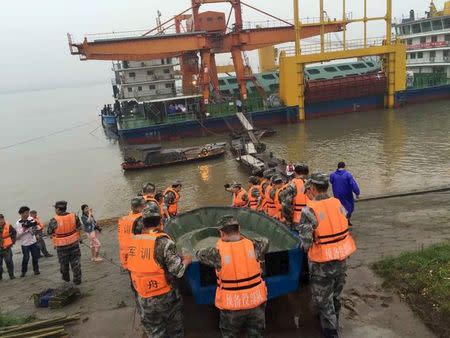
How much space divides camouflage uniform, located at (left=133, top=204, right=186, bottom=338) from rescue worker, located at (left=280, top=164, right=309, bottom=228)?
97.2 inches

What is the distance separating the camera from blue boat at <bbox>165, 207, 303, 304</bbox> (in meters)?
5.00

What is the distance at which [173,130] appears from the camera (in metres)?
30.4

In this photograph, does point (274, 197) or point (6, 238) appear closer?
point (274, 197)

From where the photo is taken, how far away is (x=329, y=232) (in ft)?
13.9

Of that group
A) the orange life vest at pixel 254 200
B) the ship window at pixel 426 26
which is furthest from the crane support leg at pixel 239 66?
the orange life vest at pixel 254 200

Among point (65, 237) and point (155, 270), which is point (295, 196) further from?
point (65, 237)

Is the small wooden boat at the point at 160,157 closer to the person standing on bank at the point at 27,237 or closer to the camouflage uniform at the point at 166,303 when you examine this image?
the person standing on bank at the point at 27,237

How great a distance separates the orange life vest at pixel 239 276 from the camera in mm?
3736

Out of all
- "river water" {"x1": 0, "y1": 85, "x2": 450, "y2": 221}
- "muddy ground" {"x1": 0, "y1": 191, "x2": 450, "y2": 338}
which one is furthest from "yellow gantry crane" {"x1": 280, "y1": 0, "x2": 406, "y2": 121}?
"muddy ground" {"x1": 0, "y1": 191, "x2": 450, "y2": 338}

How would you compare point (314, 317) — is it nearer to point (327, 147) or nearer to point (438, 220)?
point (438, 220)

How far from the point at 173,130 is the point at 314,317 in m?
26.3

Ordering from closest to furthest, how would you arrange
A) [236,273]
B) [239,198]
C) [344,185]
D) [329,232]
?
[236,273]
[329,232]
[344,185]
[239,198]

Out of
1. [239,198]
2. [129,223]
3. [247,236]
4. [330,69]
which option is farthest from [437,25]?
[129,223]

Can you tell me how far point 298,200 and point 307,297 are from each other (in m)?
1.43
